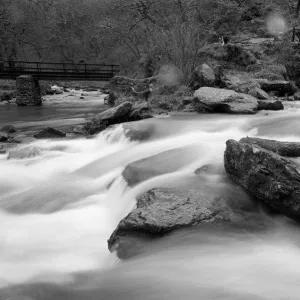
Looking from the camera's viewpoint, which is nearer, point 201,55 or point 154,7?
point 201,55

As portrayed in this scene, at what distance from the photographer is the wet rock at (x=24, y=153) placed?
25.3 ft

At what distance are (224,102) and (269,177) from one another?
5907 mm

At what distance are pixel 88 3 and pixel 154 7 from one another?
667 inches

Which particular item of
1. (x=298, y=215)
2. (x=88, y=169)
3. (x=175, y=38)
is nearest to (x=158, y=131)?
(x=88, y=169)

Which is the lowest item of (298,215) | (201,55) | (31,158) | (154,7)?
(31,158)

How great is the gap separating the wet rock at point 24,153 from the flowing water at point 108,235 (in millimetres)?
407

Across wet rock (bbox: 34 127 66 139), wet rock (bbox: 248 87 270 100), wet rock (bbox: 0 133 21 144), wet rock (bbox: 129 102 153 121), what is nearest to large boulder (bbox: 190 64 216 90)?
wet rock (bbox: 248 87 270 100)

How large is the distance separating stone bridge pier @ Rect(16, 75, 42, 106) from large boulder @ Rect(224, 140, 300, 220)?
70.4ft

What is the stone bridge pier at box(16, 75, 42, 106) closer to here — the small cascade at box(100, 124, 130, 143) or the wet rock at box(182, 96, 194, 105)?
the wet rock at box(182, 96, 194, 105)

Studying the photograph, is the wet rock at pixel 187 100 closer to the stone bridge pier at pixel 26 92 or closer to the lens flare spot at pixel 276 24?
the lens flare spot at pixel 276 24

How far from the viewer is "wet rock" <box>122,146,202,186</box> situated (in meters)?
5.07

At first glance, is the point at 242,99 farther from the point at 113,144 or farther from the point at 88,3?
the point at 88,3

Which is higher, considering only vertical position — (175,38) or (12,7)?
(12,7)

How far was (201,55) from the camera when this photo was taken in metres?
16.0
